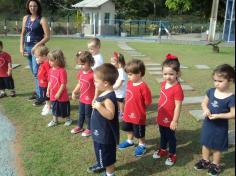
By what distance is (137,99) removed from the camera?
13.1ft

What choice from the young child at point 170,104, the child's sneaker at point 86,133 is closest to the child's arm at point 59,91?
the child's sneaker at point 86,133

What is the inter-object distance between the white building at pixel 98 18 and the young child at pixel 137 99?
2657 cm

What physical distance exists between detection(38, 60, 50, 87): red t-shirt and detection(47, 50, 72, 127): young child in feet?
2.15

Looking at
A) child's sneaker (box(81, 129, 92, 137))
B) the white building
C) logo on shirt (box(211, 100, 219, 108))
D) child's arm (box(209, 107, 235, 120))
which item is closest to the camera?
child's arm (box(209, 107, 235, 120))

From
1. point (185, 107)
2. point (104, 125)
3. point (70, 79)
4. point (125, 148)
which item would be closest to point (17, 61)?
point (70, 79)

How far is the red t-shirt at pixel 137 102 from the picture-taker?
3975 millimetres

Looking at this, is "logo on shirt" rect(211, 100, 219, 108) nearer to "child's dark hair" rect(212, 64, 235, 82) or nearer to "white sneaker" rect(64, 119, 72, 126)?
"child's dark hair" rect(212, 64, 235, 82)

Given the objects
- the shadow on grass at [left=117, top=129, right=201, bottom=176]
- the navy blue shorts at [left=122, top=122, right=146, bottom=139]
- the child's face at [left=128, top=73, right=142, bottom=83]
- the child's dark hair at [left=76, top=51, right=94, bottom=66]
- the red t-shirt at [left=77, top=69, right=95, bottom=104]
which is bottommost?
the shadow on grass at [left=117, top=129, right=201, bottom=176]

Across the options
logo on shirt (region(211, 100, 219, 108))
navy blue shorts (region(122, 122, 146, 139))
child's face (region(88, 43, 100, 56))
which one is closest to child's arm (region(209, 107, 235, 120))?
logo on shirt (region(211, 100, 219, 108))

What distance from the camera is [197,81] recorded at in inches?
347

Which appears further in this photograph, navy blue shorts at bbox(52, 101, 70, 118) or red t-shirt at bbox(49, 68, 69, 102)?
navy blue shorts at bbox(52, 101, 70, 118)

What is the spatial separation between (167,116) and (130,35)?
2803cm

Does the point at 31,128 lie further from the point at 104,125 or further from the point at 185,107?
the point at 185,107

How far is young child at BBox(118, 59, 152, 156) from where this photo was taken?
394cm
